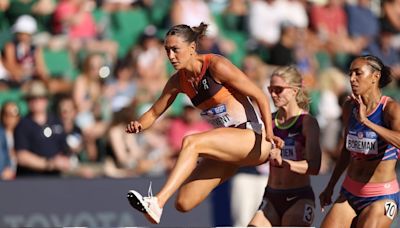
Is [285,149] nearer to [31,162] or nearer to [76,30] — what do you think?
[31,162]

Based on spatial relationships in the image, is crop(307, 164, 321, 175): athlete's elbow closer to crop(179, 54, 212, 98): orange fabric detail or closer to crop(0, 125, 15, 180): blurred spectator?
crop(179, 54, 212, 98): orange fabric detail

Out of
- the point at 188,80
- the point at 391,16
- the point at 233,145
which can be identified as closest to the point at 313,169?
the point at 233,145

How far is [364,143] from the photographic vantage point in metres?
8.13

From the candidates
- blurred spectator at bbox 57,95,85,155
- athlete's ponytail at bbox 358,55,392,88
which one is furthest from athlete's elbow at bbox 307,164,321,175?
blurred spectator at bbox 57,95,85,155

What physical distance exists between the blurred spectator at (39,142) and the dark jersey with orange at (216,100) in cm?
405

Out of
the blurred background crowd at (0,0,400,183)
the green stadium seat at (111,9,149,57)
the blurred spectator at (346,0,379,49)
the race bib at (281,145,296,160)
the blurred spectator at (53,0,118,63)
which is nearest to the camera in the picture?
the race bib at (281,145,296,160)

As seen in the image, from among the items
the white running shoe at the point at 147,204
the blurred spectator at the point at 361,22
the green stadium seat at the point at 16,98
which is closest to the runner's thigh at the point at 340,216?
the white running shoe at the point at 147,204

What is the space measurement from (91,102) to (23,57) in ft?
3.41

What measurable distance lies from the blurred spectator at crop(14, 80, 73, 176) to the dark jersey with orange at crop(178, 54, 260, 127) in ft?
13.3

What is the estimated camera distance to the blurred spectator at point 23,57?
1328cm

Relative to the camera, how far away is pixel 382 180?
27.0 feet

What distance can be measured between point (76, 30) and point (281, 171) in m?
5.77

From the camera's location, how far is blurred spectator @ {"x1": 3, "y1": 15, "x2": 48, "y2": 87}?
13.3 meters

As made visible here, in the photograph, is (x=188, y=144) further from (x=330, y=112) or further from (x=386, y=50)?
(x=386, y=50)
